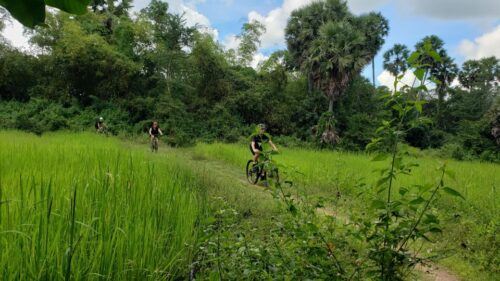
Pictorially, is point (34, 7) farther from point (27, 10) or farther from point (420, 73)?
point (420, 73)

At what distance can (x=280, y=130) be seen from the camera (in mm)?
27234

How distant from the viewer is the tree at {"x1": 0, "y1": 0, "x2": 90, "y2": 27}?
0.65m

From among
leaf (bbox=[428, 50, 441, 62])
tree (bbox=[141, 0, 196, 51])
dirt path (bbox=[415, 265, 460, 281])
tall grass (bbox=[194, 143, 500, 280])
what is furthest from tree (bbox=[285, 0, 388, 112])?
leaf (bbox=[428, 50, 441, 62])

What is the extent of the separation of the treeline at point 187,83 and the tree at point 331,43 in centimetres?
8

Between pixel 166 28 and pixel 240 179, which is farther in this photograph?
pixel 166 28

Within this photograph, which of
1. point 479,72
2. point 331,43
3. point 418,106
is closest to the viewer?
point 418,106

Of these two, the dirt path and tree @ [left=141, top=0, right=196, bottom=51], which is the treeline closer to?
tree @ [left=141, top=0, right=196, bottom=51]

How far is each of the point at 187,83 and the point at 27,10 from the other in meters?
27.1

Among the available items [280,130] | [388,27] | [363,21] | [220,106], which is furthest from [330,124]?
[388,27]

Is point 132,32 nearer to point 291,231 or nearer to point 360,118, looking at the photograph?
point 360,118

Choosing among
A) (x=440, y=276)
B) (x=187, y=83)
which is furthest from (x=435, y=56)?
(x=187, y=83)

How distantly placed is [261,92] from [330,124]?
624 cm

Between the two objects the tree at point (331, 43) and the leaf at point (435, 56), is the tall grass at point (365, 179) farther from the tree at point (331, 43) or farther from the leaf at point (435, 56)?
the tree at point (331, 43)

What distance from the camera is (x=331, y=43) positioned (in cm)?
2355
